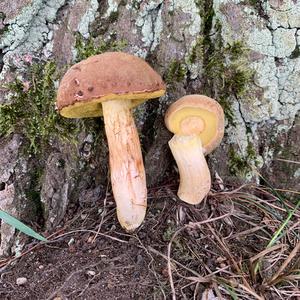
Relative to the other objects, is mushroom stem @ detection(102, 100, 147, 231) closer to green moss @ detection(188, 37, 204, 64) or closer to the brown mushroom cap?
the brown mushroom cap

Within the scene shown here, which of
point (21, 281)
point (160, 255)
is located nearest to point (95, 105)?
point (160, 255)

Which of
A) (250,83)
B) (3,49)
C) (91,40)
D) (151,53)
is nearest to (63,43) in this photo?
(91,40)

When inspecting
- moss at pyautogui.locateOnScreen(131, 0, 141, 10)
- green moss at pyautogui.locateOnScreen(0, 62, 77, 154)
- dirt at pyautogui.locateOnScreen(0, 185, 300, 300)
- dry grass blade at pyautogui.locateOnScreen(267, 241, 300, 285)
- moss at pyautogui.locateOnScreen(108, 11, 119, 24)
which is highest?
moss at pyautogui.locateOnScreen(131, 0, 141, 10)

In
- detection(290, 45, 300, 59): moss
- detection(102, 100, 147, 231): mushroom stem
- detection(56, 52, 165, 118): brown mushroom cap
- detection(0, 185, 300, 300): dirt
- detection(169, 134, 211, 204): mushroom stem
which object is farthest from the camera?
detection(290, 45, 300, 59): moss

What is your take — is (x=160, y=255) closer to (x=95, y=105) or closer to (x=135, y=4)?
(x=95, y=105)

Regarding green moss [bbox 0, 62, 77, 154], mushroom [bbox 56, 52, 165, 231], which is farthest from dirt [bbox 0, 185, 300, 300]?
green moss [bbox 0, 62, 77, 154]

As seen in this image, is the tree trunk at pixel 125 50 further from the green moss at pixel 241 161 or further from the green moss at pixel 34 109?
the green moss at pixel 241 161

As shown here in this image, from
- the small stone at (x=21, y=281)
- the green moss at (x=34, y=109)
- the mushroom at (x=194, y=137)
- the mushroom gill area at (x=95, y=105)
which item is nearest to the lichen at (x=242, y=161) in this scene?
the mushroom at (x=194, y=137)
